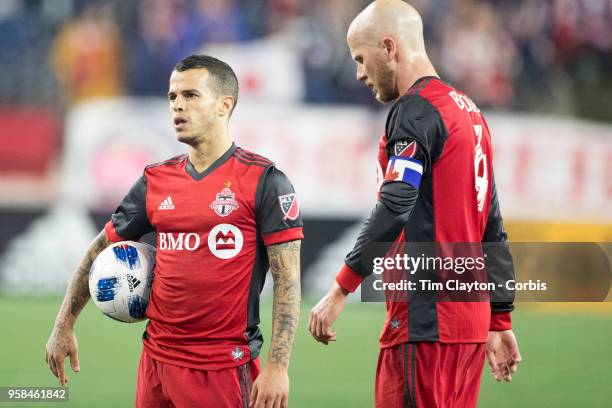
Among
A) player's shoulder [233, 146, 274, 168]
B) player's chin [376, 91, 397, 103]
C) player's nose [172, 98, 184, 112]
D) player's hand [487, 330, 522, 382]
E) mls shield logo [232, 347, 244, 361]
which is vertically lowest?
player's hand [487, 330, 522, 382]

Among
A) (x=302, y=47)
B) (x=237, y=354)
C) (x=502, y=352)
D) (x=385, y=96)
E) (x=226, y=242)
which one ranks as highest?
(x=302, y=47)

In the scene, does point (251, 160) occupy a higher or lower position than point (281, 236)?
higher

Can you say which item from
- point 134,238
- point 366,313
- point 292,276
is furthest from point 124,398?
point 366,313

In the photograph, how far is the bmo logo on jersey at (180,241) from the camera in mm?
3596

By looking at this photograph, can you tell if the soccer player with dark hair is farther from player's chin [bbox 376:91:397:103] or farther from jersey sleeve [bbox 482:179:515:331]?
jersey sleeve [bbox 482:179:515:331]

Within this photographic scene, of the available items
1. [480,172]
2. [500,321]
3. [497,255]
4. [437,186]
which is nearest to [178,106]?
[437,186]

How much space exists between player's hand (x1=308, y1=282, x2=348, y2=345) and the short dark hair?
0.96m

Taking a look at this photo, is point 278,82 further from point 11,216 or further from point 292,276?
point 292,276

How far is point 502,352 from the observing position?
151 inches

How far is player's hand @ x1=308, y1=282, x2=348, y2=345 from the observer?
10.7 ft

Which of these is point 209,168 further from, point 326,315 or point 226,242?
point 326,315

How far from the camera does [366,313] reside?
12062mm

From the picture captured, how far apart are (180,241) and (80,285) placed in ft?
1.81

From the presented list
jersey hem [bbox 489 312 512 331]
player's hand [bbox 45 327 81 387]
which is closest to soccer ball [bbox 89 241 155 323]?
player's hand [bbox 45 327 81 387]
